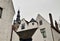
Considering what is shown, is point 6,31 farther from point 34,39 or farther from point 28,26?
point 28,26

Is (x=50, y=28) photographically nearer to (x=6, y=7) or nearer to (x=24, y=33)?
(x=24, y=33)

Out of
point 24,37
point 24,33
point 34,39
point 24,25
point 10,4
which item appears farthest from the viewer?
point 24,25

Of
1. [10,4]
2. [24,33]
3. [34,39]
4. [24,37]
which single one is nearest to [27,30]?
[24,33]

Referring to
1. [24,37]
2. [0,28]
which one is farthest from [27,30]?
[0,28]

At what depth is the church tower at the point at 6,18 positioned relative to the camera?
1077cm

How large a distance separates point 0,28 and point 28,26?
1404 centimetres

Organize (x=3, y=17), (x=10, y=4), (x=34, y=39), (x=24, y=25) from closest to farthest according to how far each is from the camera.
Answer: (x=3, y=17) → (x=10, y=4) → (x=34, y=39) → (x=24, y=25)

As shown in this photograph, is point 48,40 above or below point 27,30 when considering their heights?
below

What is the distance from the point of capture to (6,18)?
38.0ft

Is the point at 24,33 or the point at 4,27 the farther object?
the point at 24,33

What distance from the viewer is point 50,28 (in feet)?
69.3

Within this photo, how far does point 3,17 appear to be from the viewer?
11430 mm

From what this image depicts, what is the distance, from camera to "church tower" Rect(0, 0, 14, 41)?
1077cm

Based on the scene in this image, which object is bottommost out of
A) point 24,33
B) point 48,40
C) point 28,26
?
point 48,40
